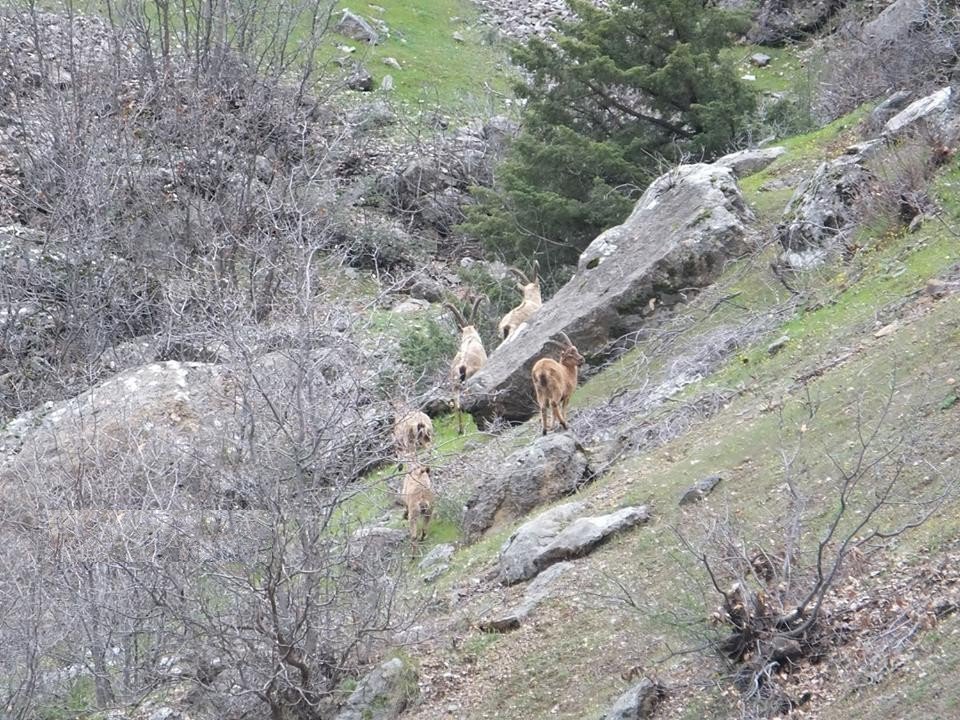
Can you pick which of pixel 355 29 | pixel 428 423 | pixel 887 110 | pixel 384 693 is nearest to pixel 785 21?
pixel 355 29

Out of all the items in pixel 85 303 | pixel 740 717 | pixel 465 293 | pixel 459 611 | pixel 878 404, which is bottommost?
pixel 85 303

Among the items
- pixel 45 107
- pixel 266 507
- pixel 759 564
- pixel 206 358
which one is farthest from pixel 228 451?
pixel 45 107

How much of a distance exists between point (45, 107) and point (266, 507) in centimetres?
2027

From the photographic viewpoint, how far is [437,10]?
40.8 meters

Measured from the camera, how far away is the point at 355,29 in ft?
120

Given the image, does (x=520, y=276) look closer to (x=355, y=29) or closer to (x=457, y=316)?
(x=457, y=316)

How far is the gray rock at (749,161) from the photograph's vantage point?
60.3 feet

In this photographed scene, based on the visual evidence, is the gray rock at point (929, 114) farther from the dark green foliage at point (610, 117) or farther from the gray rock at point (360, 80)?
the gray rock at point (360, 80)

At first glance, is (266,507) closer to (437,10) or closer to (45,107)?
(45,107)

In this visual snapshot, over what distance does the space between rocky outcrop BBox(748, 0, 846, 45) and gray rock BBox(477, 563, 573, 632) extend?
2319cm

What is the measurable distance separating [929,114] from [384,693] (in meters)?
9.02

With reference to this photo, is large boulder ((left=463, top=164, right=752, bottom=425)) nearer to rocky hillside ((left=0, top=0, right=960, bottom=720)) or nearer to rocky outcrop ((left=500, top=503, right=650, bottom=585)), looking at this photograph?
rocky hillside ((left=0, top=0, right=960, bottom=720))

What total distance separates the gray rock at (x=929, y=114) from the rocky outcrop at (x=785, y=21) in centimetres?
1598

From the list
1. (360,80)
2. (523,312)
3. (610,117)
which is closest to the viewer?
(523,312)
